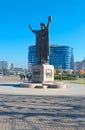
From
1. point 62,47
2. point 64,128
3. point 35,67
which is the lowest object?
point 64,128

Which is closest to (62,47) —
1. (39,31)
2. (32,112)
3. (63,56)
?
(63,56)

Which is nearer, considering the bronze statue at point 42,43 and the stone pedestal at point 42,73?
the stone pedestal at point 42,73

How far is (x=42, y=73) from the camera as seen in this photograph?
103 ft

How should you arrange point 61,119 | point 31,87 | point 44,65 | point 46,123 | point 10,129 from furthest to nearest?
point 44,65 < point 31,87 < point 61,119 < point 46,123 < point 10,129

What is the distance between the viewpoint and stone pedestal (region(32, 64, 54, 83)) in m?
31.4

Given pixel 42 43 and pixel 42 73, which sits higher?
pixel 42 43

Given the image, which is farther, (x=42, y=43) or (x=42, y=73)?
(x=42, y=43)

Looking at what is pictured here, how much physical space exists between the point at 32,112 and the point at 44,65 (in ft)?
62.6

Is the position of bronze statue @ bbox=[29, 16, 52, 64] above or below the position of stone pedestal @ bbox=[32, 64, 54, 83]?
above

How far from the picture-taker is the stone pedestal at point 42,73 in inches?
1235

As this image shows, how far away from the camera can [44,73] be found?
1238 inches

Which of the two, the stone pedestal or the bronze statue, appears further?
the bronze statue

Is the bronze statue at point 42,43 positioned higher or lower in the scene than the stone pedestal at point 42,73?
higher

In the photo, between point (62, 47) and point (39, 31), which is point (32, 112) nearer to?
point (39, 31)
